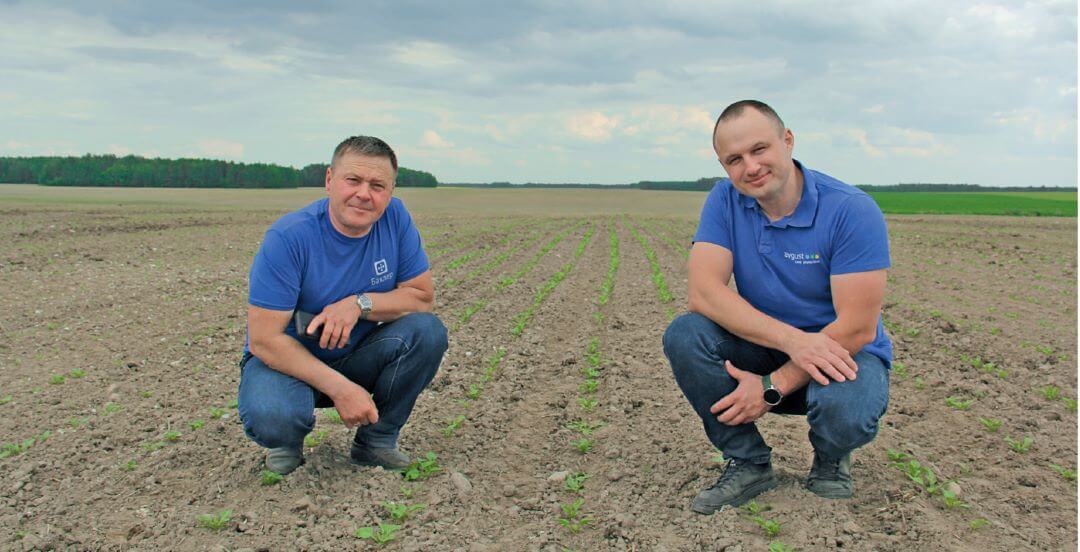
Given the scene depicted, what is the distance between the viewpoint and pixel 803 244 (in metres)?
3.54

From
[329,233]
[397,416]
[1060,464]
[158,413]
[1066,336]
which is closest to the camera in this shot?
[329,233]

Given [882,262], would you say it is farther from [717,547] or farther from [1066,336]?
[1066,336]

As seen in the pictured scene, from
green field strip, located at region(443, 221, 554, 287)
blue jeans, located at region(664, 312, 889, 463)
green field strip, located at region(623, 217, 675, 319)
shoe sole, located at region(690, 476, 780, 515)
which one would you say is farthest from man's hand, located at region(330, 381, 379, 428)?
green field strip, located at region(443, 221, 554, 287)

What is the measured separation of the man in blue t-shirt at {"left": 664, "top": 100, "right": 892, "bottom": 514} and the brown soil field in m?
0.36

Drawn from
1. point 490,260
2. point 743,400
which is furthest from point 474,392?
point 490,260

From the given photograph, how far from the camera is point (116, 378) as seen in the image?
19.9ft

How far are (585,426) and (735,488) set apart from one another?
4.73 ft

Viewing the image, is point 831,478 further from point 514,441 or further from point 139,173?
point 139,173

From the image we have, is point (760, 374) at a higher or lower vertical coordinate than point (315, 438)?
higher

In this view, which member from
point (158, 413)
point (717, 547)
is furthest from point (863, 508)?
point (158, 413)

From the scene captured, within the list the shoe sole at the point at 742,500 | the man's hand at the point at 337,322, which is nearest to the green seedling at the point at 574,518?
the shoe sole at the point at 742,500

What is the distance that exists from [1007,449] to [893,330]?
3.73 metres

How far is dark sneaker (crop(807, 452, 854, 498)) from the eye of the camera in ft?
12.2

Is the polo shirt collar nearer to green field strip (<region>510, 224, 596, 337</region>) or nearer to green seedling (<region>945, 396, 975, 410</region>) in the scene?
green seedling (<region>945, 396, 975, 410</region>)
